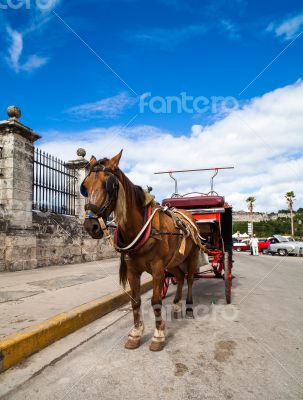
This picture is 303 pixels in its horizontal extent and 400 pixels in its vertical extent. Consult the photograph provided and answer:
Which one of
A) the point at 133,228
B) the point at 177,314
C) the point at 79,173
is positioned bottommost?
the point at 177,314

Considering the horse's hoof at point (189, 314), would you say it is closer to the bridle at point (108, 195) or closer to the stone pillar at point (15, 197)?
the bridle at point (108, 195)

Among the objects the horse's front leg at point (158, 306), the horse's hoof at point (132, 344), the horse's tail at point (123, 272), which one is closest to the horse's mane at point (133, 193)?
the horse's front leg at point (158, 306)

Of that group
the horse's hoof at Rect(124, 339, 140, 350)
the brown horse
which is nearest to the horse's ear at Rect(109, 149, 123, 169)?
the brown horse

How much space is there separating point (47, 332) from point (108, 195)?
6.24 feet

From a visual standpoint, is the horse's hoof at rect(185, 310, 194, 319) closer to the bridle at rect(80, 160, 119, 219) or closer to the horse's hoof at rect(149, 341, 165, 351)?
the horse's hoof at rect(149, 341, 165, 351)

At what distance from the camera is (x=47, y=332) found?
Result: 3.77 metres

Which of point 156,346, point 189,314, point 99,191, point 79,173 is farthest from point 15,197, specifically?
point 156,346

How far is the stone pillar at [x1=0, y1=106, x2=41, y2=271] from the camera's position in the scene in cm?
848

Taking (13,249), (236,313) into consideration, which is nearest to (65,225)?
(13,249)

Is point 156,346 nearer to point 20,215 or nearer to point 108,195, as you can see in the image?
point 108,195

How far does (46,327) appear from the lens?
12.4 ft

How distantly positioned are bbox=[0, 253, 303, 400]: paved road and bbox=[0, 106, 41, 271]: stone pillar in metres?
4.88

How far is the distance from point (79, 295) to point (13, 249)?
367 cm

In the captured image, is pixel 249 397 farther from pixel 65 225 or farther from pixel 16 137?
pixel 65 225
